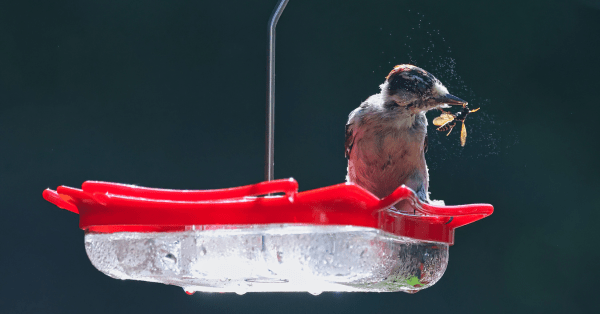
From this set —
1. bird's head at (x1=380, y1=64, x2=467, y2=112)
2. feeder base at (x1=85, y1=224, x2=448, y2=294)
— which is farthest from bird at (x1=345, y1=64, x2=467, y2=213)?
feeder base at (x1=85, y1=224, x2=448, y2=294)

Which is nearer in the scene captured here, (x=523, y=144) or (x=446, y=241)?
(x=446, y=241)

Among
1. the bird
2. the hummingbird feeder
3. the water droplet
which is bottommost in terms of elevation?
the water droplet

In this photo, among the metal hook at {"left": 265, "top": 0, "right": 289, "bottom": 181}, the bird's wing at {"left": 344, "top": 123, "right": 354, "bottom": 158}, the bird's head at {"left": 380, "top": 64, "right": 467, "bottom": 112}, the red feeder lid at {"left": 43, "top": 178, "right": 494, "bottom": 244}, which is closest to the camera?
the red feeder lid at {"left": 43, "top": 178, "right": 494, "bottom": 244}

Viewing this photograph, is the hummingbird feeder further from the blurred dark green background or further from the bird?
the blurred dark green background

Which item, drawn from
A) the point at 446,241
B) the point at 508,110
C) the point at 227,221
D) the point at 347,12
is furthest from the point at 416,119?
the point at 508,110

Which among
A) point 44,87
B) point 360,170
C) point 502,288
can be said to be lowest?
point 502,288

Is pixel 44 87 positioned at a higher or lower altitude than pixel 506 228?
higher

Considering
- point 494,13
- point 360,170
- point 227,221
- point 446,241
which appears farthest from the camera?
point 494,13

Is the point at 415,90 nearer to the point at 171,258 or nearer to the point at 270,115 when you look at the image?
the point at 270,115

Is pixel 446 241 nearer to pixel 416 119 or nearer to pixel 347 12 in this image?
pixel 416 119
